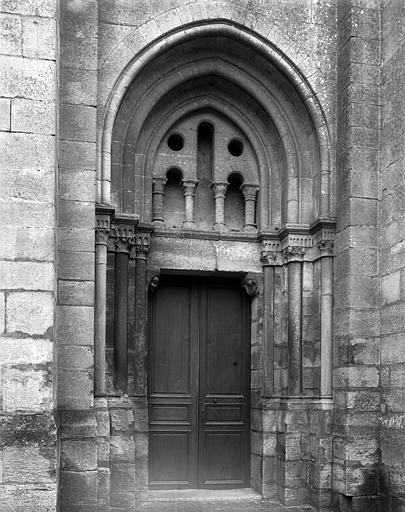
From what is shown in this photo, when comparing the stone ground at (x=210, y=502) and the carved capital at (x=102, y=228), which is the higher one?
the carved capital at (x=102, y=228)

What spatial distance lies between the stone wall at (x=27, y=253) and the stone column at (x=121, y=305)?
1619 millimetres

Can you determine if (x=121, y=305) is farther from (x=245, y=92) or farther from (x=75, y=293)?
(x=245, y=92)

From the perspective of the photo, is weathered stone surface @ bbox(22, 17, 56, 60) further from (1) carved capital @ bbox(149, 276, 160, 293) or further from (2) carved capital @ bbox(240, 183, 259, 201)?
(2) carved capital @ bbox(240, 183, 259, 201)

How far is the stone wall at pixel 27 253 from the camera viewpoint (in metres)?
5.50

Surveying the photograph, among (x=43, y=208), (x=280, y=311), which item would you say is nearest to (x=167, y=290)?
(x=280, y=311)

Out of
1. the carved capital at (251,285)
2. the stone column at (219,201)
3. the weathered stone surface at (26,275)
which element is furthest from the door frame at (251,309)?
the weathered stone surface at (26,275)

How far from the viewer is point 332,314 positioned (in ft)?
24.7

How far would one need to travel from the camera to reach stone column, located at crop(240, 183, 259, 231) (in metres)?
8.12

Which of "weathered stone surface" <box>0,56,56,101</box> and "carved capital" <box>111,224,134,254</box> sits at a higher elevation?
"weathered stone surface" <box>0,56,56,101</box>

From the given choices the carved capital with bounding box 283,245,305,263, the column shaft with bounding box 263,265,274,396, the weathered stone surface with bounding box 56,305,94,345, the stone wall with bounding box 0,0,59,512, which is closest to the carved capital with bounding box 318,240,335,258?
the carved capital with bounding box 283,245,305,263

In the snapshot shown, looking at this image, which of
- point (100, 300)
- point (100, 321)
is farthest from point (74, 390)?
point (100, 300)

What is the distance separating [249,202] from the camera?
8164 millimetres

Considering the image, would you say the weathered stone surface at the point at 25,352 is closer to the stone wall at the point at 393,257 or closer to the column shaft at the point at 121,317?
the column shaft at the point at 121,317

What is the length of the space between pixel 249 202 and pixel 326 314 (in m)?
1.53
